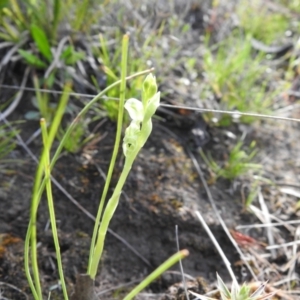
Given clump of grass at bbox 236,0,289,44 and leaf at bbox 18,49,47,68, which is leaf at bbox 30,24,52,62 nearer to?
leaf at bbox 18,49,47,68

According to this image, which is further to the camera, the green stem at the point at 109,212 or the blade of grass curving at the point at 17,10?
the blade of grass curving at the point at 17,10

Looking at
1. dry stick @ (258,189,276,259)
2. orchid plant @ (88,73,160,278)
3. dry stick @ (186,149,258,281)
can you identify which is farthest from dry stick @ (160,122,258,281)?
orchid plant @ (88,73,160,278)

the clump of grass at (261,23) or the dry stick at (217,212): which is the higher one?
the clump of grass at (261,23)

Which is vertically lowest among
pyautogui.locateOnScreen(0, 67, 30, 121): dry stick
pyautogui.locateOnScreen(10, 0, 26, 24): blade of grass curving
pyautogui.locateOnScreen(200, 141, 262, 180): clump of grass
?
pyautogui.locateOnScreen(200, 141, 262, 180): clump of grass

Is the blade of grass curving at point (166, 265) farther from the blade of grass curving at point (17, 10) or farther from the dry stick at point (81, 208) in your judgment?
the blade of grass curving at point (17, 10)

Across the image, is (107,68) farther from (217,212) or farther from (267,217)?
(267,217)

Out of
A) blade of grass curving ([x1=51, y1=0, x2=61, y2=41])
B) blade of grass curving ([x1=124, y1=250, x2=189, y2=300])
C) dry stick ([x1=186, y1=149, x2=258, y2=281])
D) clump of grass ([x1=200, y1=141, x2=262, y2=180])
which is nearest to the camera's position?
blade of grass curving ([x1=124, y1=250, x2=189, y2=300])

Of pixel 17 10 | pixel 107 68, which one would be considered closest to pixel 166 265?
pixel 107 68

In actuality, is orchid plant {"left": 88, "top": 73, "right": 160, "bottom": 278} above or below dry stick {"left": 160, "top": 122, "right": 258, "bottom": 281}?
above

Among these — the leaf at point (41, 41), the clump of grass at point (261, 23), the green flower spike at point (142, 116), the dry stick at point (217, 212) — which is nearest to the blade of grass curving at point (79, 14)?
the leaf at point (41, 41)
